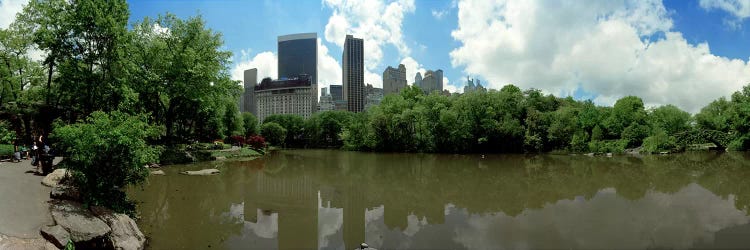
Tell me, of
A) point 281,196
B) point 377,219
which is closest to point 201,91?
point 281,196

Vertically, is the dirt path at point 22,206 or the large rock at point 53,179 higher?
the large rock at point 53,179

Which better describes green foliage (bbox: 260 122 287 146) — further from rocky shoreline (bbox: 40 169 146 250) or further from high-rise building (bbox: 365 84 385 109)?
high-rise building (bbox: 365 84 385 109)

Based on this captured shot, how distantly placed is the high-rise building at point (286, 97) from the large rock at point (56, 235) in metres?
141

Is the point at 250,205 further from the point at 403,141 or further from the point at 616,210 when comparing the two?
the point at 403,141

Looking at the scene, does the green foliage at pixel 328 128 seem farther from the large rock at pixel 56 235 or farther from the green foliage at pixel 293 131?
the large rock at pixel 56 235

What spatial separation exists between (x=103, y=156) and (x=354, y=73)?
569ft

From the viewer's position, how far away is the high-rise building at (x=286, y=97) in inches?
5915

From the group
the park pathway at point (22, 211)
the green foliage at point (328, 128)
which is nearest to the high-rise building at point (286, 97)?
the green foliage at point (328, 128)

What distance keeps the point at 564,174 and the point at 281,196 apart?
16.3 meters

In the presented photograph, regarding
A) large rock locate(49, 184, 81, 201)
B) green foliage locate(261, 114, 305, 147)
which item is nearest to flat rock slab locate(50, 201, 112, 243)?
large rock locate(49, 184, 81, 201)

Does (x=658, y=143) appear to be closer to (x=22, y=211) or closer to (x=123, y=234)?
(x=123, y=234)

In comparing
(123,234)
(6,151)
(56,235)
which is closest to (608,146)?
(123,234)

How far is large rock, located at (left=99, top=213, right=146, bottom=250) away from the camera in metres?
7.50

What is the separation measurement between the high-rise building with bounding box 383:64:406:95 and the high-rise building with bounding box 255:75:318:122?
35.1 meters
